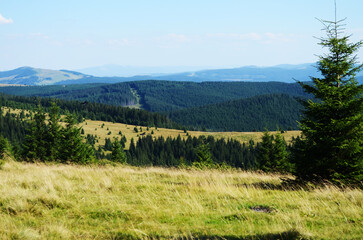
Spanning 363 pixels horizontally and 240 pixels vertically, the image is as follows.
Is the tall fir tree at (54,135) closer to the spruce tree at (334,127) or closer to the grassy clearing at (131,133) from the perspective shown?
the spruce tree at (334,127)

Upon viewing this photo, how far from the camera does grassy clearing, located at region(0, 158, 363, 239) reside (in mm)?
5137

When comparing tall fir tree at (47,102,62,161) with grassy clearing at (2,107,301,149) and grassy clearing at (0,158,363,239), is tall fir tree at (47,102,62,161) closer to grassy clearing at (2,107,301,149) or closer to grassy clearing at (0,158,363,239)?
grassy clearing at (0,158,363,239)

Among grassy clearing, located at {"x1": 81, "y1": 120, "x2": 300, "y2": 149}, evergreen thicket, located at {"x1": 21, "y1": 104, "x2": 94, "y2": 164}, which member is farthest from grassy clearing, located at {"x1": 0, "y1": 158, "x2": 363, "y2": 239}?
grassy clearing, located at {"x1": 81, "y1": 120, "x2": 300, "y2": 149}

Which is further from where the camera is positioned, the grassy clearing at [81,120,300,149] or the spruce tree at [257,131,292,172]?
the grassy clearing at [81,120,300,149]

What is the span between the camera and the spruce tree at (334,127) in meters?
10.7

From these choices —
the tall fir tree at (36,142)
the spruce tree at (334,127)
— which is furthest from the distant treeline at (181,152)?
the spruce tree at (334,127)

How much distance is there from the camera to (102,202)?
7.20 meters

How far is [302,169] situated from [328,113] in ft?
8.59

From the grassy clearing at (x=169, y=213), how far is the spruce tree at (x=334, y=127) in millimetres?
2882

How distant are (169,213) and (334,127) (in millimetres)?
8177

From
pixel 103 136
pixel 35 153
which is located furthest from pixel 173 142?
pixel 35 153

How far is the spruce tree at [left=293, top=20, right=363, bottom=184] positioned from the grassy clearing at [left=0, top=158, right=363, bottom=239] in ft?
9.46

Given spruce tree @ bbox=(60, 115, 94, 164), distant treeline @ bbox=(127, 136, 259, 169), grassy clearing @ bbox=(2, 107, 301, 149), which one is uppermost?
spruce tree @ bbox=(60, 115, 94, 164)

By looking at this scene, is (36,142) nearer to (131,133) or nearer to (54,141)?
(54,141)
